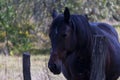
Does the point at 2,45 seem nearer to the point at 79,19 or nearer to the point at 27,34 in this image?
the point at 27,34

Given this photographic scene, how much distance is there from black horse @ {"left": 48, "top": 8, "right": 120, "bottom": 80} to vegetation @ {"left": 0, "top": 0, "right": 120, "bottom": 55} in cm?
1231

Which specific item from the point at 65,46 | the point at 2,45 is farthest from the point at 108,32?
the point at 2,45

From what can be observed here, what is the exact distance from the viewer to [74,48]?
527cm

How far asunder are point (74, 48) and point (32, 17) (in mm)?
15430

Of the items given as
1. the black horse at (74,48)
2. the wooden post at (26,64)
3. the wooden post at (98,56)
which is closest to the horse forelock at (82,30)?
the black horse at (74,48)

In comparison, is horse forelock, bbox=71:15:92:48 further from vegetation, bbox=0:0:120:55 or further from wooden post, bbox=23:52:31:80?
Result: vegetation, bbox=0:0:120:55

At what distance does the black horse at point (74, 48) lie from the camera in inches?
194

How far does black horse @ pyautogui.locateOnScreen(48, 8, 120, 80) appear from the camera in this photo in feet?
16.2

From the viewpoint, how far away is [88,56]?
5.81 metres

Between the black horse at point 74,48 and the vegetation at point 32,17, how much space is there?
12.3 metres

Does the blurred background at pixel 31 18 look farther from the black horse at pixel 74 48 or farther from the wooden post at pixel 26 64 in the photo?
the wooden post at pixel 26 64

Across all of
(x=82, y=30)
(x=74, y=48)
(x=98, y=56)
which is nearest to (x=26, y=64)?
(x=74, y=48)

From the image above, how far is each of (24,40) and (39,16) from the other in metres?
1.31

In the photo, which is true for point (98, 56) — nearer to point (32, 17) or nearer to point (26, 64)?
point (26, 64)
